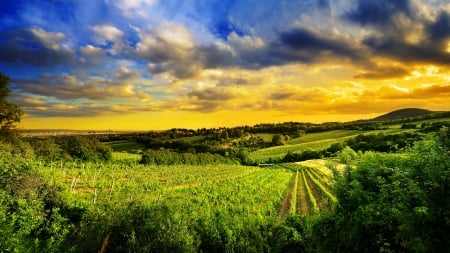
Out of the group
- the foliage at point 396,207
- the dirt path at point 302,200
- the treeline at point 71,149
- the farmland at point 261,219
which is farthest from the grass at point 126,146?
the foliage at point 396,207

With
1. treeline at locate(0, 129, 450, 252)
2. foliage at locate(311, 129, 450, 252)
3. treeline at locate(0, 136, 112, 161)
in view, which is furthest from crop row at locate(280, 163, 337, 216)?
treeline at locate(0, 136, 112, 161)

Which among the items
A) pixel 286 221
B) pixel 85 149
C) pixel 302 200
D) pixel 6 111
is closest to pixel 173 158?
pixel 85 149

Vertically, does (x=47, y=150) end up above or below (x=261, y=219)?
above

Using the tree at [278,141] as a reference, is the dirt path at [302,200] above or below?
below

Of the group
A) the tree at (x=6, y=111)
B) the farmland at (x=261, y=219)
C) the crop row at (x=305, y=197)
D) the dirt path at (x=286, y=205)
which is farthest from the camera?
the tree at (x=6, y=111)

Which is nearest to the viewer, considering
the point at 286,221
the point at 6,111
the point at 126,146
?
the point at 286,221

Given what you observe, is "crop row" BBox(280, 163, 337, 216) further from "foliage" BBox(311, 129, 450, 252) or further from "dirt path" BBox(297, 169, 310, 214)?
"foliage" BBox(311, 129, 450, 252)

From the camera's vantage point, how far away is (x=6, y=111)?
56125 millimetres

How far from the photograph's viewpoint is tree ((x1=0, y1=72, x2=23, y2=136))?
56094 millimetres

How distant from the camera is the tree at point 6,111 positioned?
56094mm

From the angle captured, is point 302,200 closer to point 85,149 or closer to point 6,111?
point 6,111

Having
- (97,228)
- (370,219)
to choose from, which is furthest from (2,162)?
(370,219)

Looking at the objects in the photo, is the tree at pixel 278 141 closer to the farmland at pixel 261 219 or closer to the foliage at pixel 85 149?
the foliage at pixel 85 149

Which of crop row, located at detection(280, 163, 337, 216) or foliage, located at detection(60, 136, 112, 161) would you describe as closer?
crop row, located at detection(280, 163, 337, 216)
